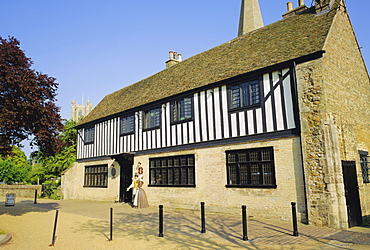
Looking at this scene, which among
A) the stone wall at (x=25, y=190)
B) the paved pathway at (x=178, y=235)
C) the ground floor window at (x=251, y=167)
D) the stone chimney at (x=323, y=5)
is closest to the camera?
the paved pathway at (x=178, y=235)

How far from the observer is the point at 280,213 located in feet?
32.3

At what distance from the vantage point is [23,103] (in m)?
10.4

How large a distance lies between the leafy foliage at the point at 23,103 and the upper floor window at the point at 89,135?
860 cm

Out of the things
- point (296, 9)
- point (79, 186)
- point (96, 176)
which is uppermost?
point (296, 9)

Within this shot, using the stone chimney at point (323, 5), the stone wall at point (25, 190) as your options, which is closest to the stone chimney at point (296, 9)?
the stone chimney at point (323, 5)

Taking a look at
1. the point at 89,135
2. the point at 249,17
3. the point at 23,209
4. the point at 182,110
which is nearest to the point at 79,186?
the point at 89,135

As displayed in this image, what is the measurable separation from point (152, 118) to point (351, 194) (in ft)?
33.4

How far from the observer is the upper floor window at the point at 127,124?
56.2ft

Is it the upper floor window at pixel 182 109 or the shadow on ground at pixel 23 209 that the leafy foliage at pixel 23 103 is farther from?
the upper floor window at pixel 182 109

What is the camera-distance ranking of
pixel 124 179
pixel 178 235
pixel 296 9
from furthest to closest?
1. pixel 124 179
2. pixel 296 9
3. pixel 178 235

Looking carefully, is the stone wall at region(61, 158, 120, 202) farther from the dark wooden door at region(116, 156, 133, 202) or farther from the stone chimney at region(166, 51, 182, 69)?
the stone chimney at region(166, 51, 182, 69)

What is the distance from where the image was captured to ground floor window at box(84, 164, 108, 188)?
61.6 feet

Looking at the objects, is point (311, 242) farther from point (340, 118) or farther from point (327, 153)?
point (340, 118)

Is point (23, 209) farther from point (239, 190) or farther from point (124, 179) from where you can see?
point (239, 190)
